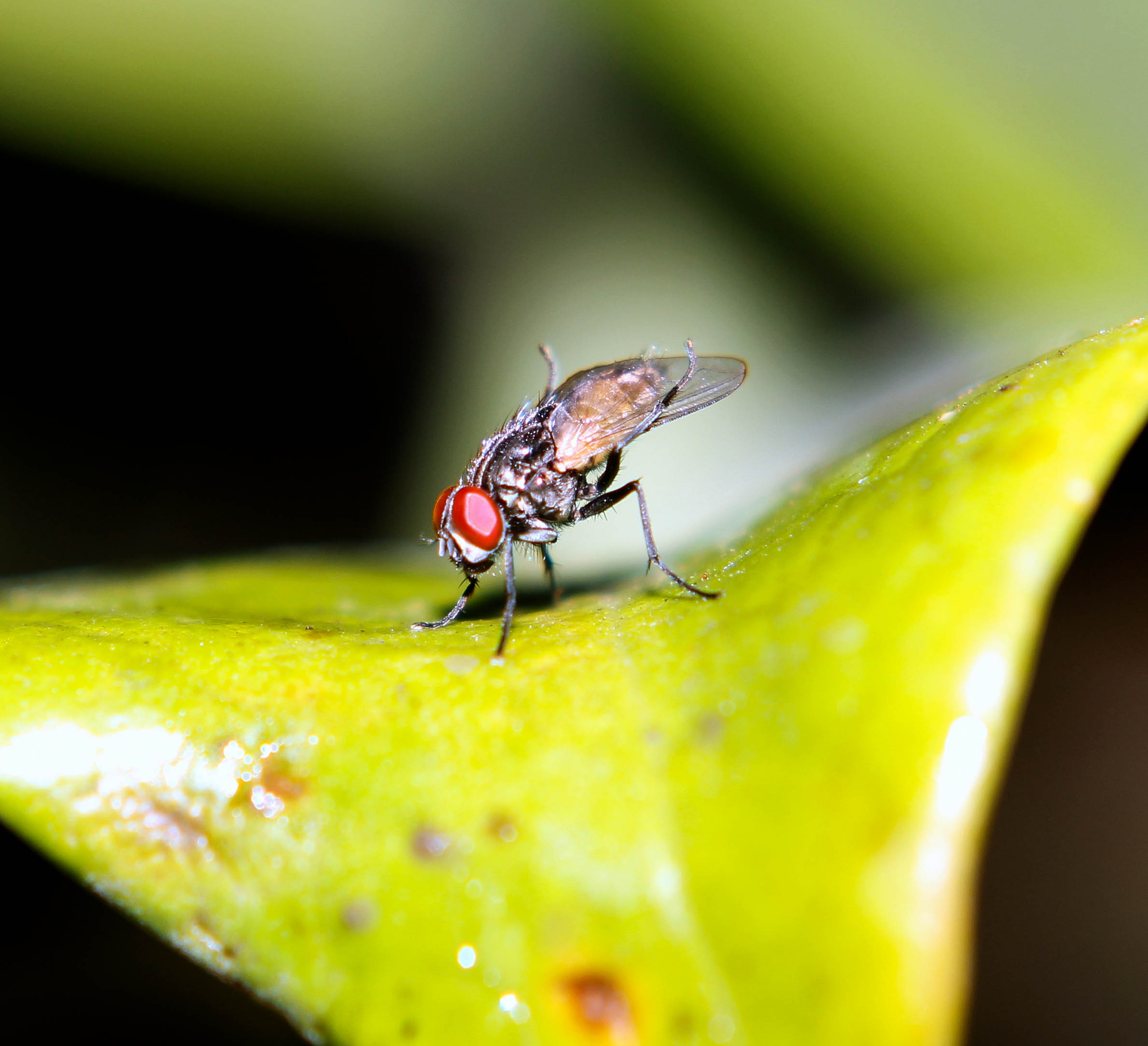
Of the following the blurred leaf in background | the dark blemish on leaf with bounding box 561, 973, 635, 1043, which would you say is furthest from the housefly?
the dark blemish on leaf with bounding box 561, 973, 635, 1043

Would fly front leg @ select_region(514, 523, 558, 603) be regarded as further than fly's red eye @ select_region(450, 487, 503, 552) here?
Yes

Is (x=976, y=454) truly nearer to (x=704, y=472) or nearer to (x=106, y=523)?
(x=704, y=472)

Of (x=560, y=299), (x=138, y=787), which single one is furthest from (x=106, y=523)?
(x=138, y=787)

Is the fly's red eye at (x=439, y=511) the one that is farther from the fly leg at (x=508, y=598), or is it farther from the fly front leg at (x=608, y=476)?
the fly front leg at (x=608, y=476)

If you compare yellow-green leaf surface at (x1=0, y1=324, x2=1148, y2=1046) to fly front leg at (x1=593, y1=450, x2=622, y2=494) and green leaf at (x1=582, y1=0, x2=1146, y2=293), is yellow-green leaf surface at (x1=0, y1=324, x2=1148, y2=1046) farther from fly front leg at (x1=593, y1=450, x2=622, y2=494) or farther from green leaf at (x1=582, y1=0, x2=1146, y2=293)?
green leaf at (x1=582, y1=0, x2=1146, y2=293)

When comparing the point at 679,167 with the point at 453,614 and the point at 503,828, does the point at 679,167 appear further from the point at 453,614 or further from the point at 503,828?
the point at 503,828

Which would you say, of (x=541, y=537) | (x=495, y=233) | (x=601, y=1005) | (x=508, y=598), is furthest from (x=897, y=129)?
(x=601, y=1005)
